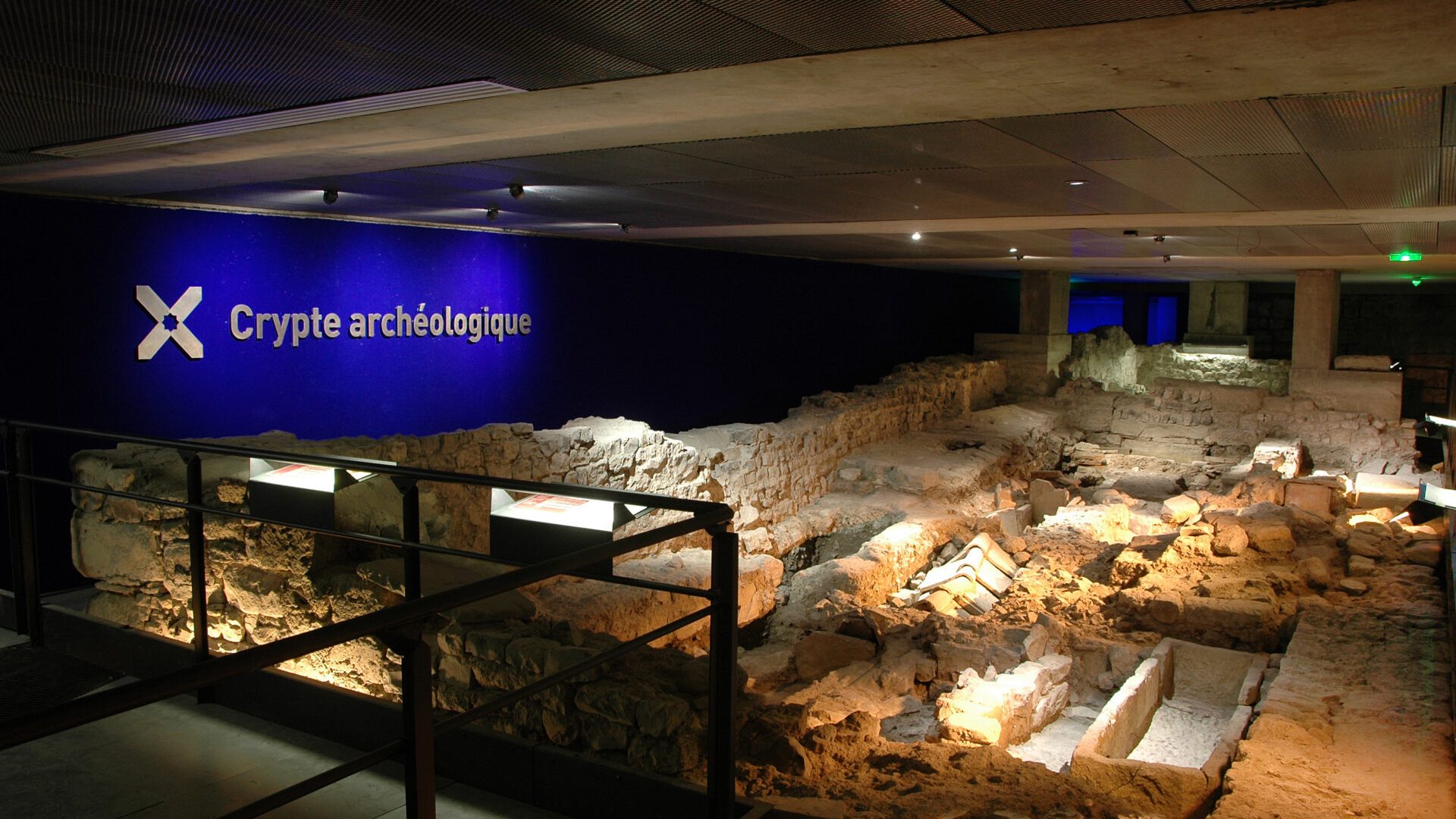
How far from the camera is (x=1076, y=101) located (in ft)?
10.5

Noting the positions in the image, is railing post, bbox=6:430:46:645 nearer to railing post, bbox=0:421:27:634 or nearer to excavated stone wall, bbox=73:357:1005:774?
railing post, bbox=0:421:27:634

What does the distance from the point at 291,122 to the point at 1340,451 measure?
14.8m

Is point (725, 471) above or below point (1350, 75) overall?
below

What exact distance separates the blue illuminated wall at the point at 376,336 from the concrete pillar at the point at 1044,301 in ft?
19.2

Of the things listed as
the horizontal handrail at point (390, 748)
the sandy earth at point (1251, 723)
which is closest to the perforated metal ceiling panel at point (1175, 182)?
the sandy earth at point (1251, 723)

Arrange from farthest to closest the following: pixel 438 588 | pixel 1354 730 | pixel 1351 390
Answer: pixel 1351 390 < pixel 1354 730 < pixel 438 588

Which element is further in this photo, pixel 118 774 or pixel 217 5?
pixel 118 774

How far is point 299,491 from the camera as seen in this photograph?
12.0 ft

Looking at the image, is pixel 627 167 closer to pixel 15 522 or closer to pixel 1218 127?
pixel 1218 127

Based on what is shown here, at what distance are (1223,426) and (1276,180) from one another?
11120mm

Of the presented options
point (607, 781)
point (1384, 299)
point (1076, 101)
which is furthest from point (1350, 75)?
point (1384, 299)

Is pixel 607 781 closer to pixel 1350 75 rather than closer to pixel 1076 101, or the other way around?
pixel 1076 101

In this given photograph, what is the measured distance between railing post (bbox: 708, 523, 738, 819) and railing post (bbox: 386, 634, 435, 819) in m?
0.76

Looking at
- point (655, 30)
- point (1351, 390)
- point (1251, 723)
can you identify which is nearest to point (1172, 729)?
point (1251, 723)
